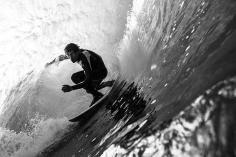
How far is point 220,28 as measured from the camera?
4.89 metres

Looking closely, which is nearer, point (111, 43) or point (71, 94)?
point (71, 94)

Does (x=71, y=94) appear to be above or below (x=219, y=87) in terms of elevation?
below

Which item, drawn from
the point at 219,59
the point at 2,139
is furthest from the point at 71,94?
the point at 219,59

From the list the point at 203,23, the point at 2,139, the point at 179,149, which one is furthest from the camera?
the point at 2,139

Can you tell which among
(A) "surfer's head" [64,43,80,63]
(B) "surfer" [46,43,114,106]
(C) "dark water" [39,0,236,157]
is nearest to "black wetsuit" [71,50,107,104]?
(B) "surfer" [46,43,114,106]

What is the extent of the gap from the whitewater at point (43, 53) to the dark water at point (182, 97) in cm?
215

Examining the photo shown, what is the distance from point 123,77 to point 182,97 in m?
7.00

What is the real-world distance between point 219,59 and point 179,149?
1.32 m

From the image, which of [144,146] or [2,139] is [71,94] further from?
[144,146]

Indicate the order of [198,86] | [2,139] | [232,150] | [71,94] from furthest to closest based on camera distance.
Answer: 1. [71,94]
2. [2,139]
3. [198,86]
4. [232,150]

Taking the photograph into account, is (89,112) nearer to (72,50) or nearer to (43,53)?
(72,50)

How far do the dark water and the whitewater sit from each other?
215 cm

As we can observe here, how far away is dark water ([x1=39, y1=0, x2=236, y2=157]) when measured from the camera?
2633 millimetres

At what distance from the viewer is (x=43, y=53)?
730 inches
